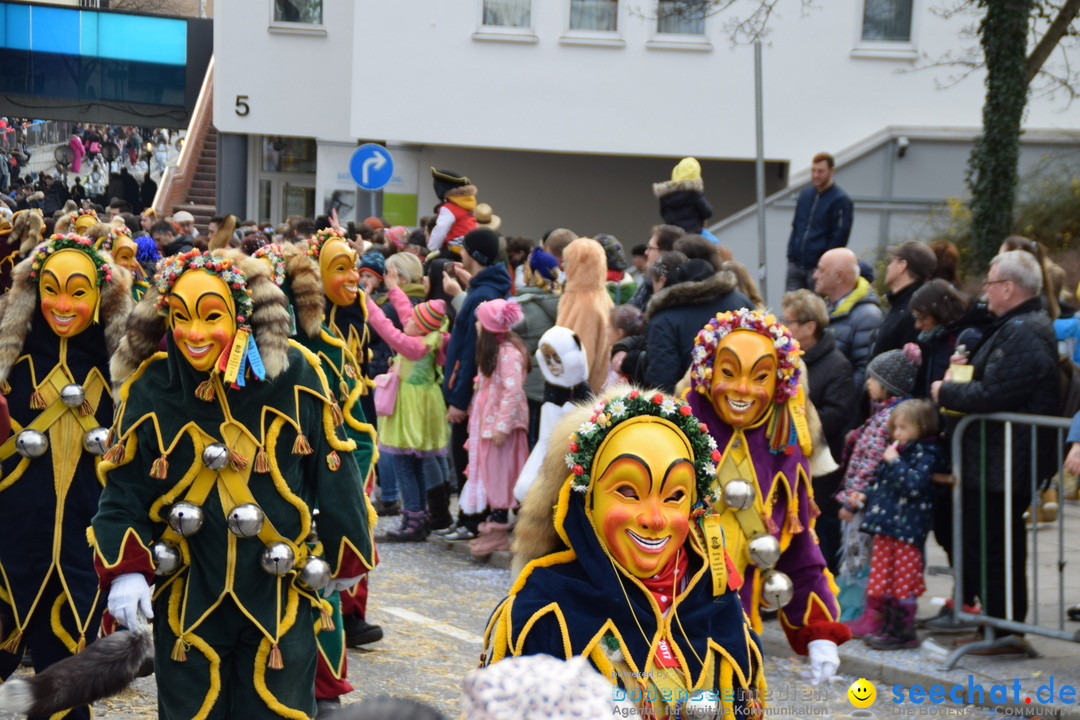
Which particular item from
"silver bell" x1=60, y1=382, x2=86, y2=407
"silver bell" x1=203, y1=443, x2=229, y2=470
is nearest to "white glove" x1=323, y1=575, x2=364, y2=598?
"silver bell" x1=203, y1=443, x2=229, y2=470

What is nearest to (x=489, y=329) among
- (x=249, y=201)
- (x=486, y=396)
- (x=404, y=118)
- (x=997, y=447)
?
(x=486, y=396)

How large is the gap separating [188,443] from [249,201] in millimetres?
23029

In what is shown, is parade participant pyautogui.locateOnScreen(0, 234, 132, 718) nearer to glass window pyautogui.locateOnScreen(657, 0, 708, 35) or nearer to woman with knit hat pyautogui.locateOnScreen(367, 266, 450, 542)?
woman with knit hat pyautogui.locateOnScreen(367, 266, 450, 542)

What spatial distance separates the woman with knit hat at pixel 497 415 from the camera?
8789 millimetres

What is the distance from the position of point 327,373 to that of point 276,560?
5.78 ft

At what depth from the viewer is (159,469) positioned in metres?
4.25

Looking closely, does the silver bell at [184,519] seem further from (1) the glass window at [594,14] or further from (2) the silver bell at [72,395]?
(1) the glass window at [594,14]

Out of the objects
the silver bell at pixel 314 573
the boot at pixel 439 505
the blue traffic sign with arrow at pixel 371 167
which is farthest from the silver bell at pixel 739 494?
the blue traffic sign with arrow at pixel 371 167

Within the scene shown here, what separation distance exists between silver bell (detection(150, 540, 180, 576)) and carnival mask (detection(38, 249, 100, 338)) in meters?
1.71

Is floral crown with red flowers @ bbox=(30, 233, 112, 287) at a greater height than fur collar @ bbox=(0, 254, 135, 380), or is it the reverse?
floral crown with red flowers @ bbox=(30, 233, 112, 287)

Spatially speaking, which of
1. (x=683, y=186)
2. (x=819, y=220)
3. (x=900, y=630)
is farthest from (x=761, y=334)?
(x=819, y=220)

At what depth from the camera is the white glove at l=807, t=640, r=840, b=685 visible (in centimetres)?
421

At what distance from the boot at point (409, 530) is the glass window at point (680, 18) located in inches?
437

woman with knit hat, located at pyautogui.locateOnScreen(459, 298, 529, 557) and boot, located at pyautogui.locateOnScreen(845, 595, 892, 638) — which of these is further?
woman with knit hat, located at pyautogui.locateOnScreen(459, 298, 529, 557)
